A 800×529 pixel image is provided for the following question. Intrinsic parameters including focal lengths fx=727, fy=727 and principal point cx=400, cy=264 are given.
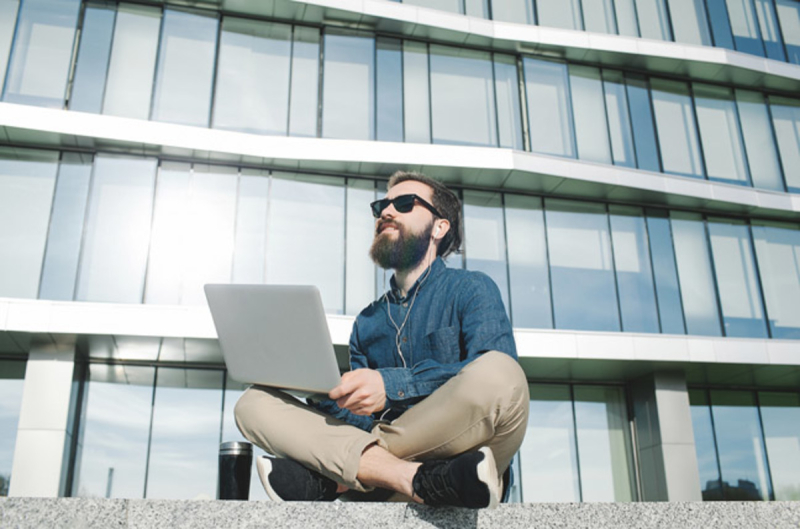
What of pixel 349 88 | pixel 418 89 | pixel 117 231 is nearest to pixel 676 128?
pixel 418 89

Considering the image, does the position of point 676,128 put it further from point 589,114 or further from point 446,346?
point 446,346

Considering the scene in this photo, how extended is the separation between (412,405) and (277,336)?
559 millimetres

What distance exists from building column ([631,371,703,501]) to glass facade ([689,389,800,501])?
905 mm

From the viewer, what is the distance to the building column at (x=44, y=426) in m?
11.8

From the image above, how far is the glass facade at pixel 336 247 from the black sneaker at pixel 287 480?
11.2 m

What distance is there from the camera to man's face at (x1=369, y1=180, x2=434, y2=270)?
331 cm

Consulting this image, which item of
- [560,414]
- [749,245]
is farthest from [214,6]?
[749,245]

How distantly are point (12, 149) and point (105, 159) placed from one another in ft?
→ 5.41

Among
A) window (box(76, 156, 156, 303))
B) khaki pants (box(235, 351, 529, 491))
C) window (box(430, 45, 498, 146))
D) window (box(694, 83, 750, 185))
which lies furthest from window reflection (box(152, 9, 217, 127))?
khaki pants (box(235, 351, 529, 491))

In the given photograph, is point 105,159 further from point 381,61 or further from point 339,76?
point 381,61

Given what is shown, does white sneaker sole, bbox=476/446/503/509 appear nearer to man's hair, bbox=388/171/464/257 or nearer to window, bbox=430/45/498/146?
man's hair, bbox=388/171/464/257

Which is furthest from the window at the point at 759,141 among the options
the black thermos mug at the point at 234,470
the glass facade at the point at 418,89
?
the black thermos mug at the point at 234,470

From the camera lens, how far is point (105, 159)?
14.0m

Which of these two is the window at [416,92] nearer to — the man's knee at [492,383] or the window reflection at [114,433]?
the window reflection at [114,433]
